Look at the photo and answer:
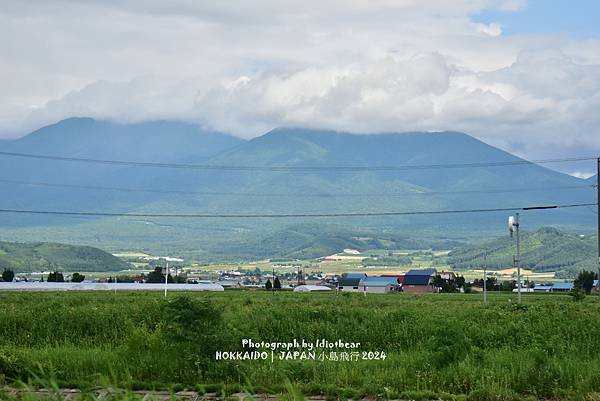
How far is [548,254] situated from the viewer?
180 meters

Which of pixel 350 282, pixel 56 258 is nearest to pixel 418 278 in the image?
pixel 350 282

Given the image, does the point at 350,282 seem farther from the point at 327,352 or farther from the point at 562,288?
the point at 327,352

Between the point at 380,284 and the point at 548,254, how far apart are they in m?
97.7

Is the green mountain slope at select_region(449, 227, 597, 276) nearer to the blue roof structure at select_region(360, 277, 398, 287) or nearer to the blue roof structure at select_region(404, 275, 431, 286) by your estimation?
the blue roof structure at select_region(360, 277, 398, 287)

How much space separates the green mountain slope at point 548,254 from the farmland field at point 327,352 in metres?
149

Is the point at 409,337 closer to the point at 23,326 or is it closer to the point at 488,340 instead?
the point at 488,340

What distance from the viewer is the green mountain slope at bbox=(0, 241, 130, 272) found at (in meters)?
149

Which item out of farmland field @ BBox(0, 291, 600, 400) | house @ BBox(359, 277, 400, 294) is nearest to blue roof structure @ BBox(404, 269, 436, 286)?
house @ BBox(359, 277, 400, 294)

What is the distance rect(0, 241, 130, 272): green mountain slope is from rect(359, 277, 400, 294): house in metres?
68.9

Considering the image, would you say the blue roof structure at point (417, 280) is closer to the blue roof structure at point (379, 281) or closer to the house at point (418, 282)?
the house at point (418, 282)

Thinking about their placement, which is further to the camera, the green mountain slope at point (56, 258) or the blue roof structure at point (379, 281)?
the green mountain slope at point (56, 258)

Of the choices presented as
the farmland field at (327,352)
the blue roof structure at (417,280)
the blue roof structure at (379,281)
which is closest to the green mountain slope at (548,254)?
the blue roof structure at (379,281)

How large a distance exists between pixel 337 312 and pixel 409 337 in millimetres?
2093

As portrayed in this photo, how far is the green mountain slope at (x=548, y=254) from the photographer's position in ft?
554
